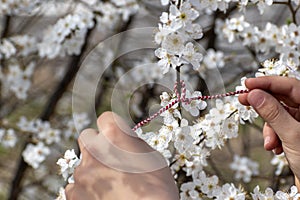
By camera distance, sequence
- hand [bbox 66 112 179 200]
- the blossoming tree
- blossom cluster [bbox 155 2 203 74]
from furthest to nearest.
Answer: the blossoming tree < blossom cluster [bbox 155 2 203 74] < hand [bbox 66 112 179 200]

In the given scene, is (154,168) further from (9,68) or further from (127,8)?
(9,68)

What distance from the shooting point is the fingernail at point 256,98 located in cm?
119

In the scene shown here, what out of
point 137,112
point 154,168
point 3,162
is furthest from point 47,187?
point 154,168

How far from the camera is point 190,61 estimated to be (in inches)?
59.8

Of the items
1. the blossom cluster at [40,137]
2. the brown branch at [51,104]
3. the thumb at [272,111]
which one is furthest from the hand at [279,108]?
the brown branch at [51,104]

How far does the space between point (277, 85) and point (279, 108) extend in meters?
0.07

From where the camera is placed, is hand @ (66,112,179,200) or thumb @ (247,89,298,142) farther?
thumb @ (247,89,298,142)

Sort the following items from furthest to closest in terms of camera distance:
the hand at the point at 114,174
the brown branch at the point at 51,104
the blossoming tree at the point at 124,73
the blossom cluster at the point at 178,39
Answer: the brown branch at the point at 51,104, the blossoming tree at the point at 124,73, the blossom cluster at the point at 178,39, the hand at the point at 114,174

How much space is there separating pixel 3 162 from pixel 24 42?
3.45 ft

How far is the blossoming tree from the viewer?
198cm

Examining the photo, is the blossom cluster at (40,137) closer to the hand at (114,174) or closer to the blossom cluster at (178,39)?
the blossom cluster at (178,39)

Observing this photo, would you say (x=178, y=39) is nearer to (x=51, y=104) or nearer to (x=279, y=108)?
(x=279, y=108)

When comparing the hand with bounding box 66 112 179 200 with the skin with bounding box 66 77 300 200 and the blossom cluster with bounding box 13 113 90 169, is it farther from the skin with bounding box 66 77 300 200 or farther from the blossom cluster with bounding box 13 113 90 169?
the blossom cluster with bounding box 13 113 90 169

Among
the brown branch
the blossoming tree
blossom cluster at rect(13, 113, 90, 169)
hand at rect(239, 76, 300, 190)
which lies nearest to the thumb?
hand at rect(239, 76, 300, 190)
